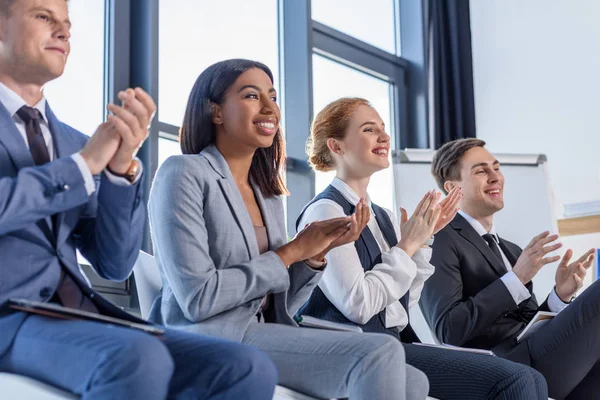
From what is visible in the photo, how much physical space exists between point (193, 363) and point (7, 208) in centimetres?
44

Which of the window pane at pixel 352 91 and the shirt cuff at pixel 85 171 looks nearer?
the shirt cuff at pixel 85 171

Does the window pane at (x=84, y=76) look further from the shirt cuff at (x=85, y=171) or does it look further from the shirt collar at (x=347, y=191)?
the shirt cuff at (x=85, y=171)

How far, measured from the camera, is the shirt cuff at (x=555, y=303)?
312 cm

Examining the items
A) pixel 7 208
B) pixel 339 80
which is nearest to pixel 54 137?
pixel 7 208

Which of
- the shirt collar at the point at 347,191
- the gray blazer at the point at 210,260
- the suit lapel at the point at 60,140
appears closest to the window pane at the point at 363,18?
the shirt collar at the point at 347,191

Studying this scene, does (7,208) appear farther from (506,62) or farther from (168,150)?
(506,62)

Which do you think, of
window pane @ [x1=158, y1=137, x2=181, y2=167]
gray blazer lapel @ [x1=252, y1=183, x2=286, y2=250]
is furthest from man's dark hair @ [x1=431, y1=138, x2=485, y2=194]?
gray blazer lapel @ [x1=252, y1=183, x2=286, y2=250]

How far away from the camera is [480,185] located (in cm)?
337

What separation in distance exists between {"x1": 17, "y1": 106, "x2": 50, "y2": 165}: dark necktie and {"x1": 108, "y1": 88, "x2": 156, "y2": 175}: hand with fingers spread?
0.17 m

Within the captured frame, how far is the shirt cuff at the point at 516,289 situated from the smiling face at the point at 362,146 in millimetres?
590

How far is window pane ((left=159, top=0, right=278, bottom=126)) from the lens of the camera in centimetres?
372

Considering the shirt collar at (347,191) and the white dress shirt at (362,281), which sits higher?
the shirt collar at (347,191)

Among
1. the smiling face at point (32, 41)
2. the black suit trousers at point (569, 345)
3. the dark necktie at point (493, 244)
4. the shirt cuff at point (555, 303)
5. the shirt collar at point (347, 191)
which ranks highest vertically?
the smiling face at point (32, 41)

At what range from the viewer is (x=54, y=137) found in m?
1.75
